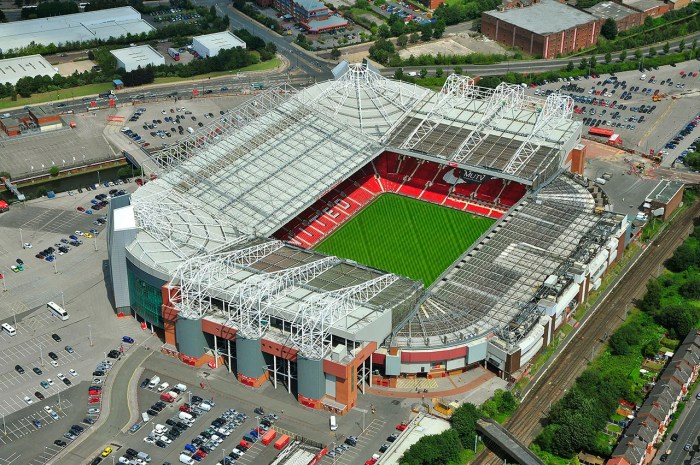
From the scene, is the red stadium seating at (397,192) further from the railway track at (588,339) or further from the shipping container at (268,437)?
the shipping container at (268,437)

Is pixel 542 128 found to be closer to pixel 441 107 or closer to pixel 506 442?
pixel 441 107

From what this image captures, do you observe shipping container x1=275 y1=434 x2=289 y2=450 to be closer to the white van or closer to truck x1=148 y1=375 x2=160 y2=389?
the white van

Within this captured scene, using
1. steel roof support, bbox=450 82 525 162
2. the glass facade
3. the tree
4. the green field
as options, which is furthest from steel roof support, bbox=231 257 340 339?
steel roof support, bbox=450 82 525 162

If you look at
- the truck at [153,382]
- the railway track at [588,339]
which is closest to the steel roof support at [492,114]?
the railway track at [588,339]

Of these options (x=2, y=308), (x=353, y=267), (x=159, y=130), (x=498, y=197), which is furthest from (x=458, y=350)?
(x=159, y=130)

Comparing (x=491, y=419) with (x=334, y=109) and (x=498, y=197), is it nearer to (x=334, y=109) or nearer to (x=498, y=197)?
(x=498, y=197)
